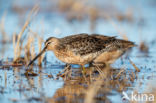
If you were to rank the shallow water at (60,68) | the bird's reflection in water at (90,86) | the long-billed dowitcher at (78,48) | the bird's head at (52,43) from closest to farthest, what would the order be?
the bird's reflection in water at (90,86)
the shallow water at (60,68)
the long-billed dowitcher at (78,48)
the bird's head at (52,43)

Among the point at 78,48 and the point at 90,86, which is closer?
the point at 90,86

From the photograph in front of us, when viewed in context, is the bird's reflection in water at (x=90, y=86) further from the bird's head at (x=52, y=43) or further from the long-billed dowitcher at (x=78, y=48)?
the bird's head at (x=52, y=43)

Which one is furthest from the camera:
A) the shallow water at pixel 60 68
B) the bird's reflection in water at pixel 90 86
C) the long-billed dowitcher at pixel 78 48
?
the long-billed dowitcher at pixel 78 48

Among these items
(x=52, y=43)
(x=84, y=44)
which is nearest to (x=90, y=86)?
(x=84, y=44)

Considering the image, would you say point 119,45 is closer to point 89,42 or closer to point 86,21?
point 89,42

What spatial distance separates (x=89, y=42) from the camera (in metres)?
6.93

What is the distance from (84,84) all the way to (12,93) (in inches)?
52.1

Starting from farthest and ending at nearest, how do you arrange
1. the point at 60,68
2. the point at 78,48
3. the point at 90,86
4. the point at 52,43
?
the point at 60,68
the point at 52,43
the point at 78,48
the point at 90,86

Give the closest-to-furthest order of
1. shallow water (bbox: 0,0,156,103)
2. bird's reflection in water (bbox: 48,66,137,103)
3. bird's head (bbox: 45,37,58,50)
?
bird's reflection in water (bbox: 48,66,137,103) < shallow water (bbox: 0,0,156,103) < bird's head (bbox: 45,37,58,50)

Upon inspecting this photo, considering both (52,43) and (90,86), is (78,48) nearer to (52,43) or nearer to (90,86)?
(52,43)

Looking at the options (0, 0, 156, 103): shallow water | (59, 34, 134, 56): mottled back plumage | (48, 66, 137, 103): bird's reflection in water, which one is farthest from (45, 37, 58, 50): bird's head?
(48, 66, 137, 103): bird's reflection in water

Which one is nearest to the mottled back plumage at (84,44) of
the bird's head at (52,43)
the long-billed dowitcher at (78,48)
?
the long-billed dowitcher at (78,48)

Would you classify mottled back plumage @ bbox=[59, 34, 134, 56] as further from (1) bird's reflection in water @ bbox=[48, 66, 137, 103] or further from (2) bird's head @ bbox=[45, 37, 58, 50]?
(1) bird's reflection in water @ bbox=[48, 66, 137, 103]

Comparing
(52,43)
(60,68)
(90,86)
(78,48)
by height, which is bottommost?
(90,86)
